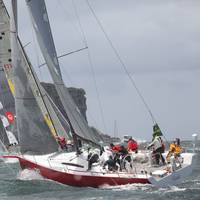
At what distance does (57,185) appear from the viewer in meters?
31.2

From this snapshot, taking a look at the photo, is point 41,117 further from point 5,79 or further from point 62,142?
point 5,79

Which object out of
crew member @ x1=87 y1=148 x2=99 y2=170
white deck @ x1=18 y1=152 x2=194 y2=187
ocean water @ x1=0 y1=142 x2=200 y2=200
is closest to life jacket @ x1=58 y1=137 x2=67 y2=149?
white deck @ x1=18 y1=152 x2=194 y2=187

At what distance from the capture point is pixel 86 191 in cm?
2902

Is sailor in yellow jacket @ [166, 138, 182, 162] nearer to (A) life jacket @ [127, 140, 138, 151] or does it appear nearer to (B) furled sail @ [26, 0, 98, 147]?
(A) life jacket @ [127, 140, 138, 151]

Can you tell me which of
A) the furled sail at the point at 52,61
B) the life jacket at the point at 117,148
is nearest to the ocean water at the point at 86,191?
the life jacket at the point at 117,148

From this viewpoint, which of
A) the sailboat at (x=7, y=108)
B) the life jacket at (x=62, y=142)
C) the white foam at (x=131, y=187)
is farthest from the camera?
the sailboat at (x=7, y=108)

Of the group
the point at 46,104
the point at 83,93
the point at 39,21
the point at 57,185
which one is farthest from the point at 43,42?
the point at 83,93

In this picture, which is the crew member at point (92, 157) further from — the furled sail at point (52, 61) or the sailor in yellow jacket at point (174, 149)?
the sailor in yellow jacket at point (174, 149)

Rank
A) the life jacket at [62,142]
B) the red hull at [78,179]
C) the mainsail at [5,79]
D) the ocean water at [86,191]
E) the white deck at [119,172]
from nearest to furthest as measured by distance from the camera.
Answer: the ocean water at [86,191]
the white deck at [119,172]
the red hull at [78,179]
the life jacket at [62,142]
the mainsail at [5,79]

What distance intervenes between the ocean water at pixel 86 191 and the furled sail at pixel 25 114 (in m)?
1.24

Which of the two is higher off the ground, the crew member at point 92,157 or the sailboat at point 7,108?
the sailboat at point 7,108

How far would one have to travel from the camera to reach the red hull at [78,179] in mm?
28750

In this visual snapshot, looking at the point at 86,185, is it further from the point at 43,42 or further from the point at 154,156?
the point at 43,42

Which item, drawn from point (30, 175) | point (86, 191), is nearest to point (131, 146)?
point (86, 191)
